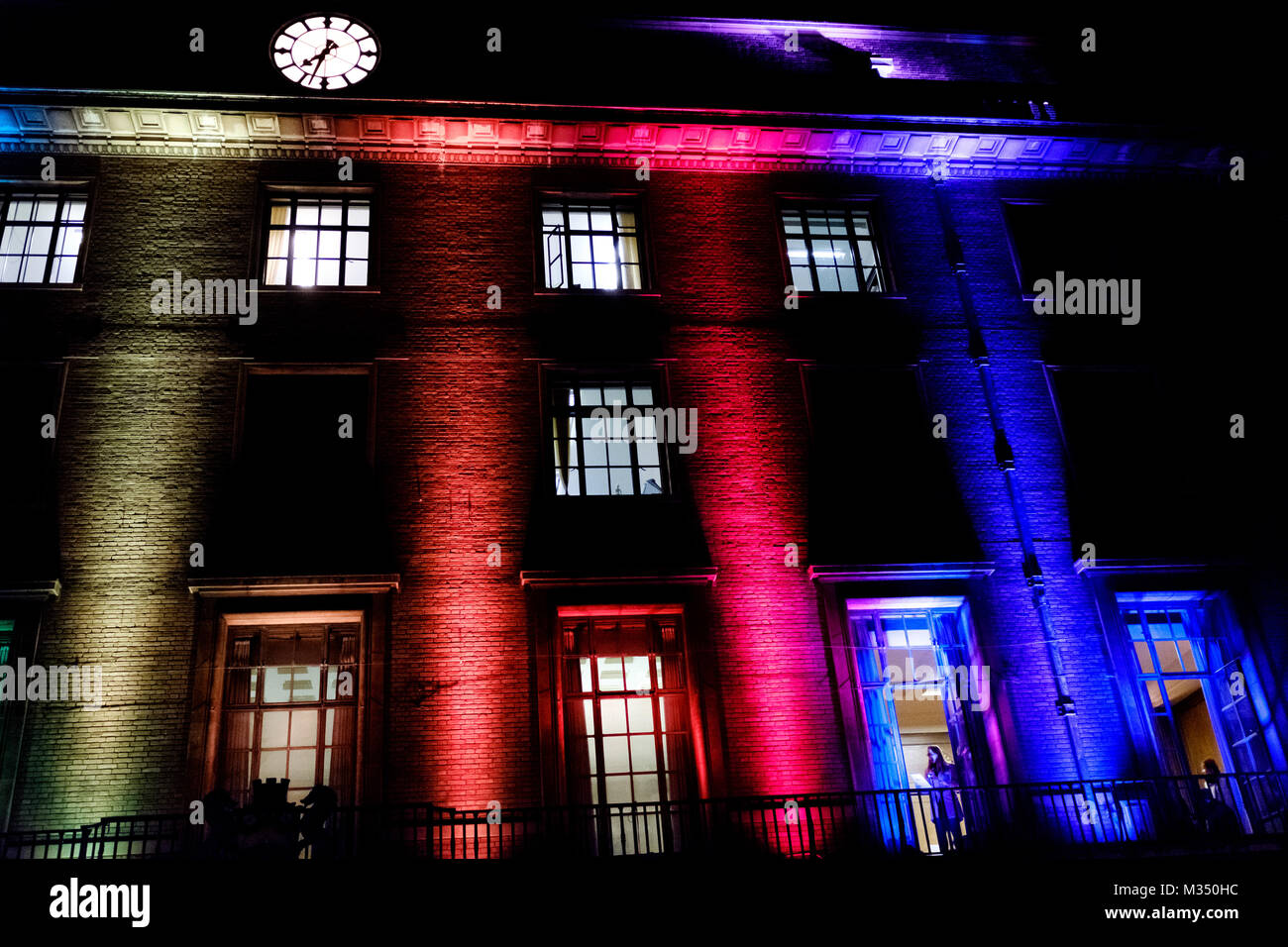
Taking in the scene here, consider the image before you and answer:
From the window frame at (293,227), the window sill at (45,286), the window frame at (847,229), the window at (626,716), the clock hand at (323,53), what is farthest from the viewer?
the clock hand at (323,53)

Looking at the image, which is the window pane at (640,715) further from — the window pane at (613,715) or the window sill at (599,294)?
the window sill at (599,294)

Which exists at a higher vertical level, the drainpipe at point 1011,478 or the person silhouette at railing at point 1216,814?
the drainpipe at point 1011,478

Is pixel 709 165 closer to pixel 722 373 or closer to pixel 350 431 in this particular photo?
pixel 722 373

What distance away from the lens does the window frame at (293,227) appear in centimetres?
1493

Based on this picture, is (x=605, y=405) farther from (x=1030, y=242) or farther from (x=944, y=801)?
(x=1030, y=242)

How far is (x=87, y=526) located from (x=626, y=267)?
8169 millimetres

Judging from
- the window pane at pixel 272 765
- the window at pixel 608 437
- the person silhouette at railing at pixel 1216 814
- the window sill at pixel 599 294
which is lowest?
the person silhouette at railing at pixel 1216 814

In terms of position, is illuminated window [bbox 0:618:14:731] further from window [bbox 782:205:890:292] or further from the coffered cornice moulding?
window [bbox 782:205:890:292]

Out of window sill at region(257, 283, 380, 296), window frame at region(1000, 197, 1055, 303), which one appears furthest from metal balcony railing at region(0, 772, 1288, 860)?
window frame at region(1000, 197, 1055, 303)

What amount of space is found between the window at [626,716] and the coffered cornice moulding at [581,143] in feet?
25.1

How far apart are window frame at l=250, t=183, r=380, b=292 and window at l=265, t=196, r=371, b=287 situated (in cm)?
2

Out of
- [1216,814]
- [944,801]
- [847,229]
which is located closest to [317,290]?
[847,229]

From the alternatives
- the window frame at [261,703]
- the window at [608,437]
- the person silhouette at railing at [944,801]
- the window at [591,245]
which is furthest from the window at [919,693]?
the window at [591,245]

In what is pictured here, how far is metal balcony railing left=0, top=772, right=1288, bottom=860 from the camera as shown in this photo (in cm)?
1071
